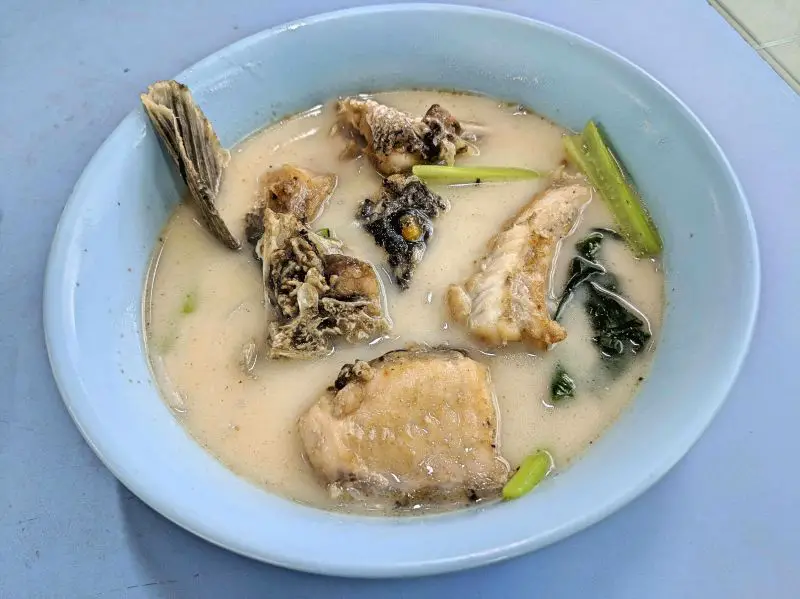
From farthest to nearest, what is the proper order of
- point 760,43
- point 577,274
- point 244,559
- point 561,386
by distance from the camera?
point 760,43
point 577,274
point 561,386
point 244,559

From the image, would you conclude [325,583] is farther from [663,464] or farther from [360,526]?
[663,464]

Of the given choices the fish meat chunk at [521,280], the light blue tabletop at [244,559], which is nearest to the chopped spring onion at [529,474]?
the light blue tabletop at [244,559]

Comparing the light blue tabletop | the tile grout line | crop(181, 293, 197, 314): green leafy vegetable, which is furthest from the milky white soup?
the tile grout line

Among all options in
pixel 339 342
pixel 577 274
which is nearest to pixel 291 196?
pixel 339 342

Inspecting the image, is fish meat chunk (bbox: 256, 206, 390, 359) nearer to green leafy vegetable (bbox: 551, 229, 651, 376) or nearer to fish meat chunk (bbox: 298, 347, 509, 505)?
fish meat chunk (bbox: 298, 347, 509, 505)

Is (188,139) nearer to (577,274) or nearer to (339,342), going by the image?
(339,342)
